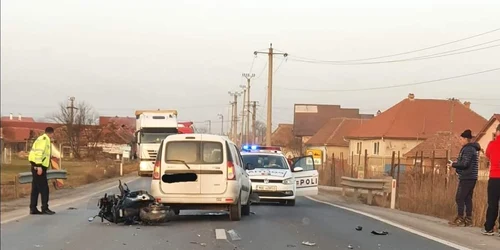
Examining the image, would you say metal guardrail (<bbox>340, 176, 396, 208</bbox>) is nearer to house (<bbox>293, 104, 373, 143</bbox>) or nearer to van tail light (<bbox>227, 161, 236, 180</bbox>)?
van tail light (<bbox>227, 161, 236, 180</bbox>)

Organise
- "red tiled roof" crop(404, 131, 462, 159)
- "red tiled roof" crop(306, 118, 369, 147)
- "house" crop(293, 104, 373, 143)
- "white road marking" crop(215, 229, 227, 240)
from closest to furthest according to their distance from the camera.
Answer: "white road marking" crop(215, 229, 227, 240), "red tiled roof" crop(404, 131, 462, 159), "red tiled roof" crop(306, 118, 369, 147), "house" crop(293, 104, 373, 143)

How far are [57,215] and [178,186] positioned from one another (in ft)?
10.2

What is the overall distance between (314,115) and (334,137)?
13744 millimetres

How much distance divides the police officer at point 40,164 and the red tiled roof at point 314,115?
71672mm

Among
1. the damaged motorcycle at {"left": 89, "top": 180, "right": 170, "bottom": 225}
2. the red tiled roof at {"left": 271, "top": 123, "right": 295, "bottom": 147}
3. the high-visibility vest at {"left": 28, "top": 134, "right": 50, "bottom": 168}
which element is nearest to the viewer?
the damaged motorcycle at {"left": 89, "top": 180, "right": 170, "bottom": 225}

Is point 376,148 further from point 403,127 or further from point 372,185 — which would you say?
point 372,185

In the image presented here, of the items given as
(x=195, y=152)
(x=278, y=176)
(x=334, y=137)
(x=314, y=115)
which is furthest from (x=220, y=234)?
(x=314, y=115)

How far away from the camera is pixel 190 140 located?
13.3 m

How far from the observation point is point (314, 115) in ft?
289

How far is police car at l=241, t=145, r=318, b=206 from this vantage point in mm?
18078

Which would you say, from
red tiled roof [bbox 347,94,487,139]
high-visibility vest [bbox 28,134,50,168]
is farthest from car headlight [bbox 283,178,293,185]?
red tiled roof [bbox 347,94,487,139]

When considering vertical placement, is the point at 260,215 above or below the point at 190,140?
below

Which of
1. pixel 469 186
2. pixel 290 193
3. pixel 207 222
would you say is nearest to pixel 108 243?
pixel 207 222

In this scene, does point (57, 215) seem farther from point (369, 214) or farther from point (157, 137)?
point (157, 137)
